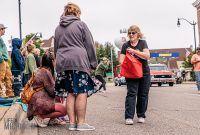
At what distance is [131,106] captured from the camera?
287 inches

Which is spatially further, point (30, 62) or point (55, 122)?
point (30, 62)

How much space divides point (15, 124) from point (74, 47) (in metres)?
1.21

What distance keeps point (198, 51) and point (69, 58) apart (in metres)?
12.6

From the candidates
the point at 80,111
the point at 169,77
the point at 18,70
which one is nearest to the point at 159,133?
the point at 80,111

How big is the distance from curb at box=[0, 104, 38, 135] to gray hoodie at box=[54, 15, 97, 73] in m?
0.84

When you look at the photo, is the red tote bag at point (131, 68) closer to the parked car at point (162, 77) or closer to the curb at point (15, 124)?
the curb at point (15, 124)

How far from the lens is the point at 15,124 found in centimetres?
595

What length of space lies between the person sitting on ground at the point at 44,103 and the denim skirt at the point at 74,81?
0.45 m

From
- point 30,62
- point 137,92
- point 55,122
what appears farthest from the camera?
point 30,62

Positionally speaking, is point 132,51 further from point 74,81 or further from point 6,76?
point 6,76

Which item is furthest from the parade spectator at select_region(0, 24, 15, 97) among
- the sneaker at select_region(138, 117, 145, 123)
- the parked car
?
the parked car

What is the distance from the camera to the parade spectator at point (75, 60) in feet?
20.2

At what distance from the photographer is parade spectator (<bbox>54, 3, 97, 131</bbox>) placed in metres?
6.15

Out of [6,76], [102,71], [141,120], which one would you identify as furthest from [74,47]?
[102,71]
